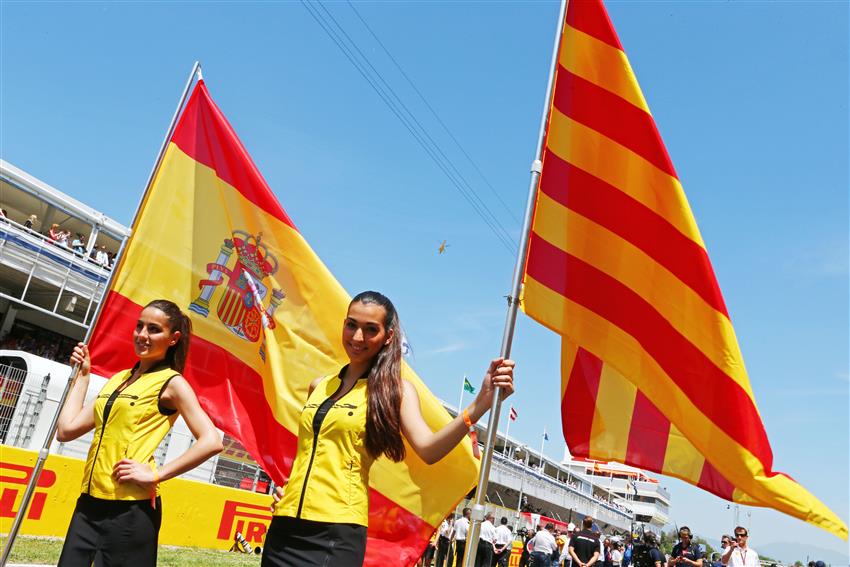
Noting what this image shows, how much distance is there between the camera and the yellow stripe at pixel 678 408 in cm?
344

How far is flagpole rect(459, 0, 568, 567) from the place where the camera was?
3078mm

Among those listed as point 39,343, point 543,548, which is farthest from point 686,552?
point 39,343

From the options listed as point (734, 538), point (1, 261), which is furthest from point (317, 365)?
point (1, 261)

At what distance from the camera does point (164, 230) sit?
5184mm

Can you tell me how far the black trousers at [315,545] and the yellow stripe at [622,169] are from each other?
8.01 ft

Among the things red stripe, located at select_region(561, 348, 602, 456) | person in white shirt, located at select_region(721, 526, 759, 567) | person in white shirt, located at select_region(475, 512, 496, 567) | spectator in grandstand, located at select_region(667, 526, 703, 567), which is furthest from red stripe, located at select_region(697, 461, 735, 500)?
person in white shirt, located at select_region(475, 512, 496, 567)

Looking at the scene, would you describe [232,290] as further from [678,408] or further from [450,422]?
[678,408]

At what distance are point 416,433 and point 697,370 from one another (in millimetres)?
1765

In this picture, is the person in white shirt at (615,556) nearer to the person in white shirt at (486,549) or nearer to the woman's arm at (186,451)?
the person in white shirt at (486,549)

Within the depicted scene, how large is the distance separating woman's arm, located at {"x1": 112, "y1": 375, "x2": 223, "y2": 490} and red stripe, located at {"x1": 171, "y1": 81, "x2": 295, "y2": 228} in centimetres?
212

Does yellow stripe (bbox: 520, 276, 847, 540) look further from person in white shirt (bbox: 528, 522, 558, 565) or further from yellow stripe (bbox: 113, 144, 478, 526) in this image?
person in white shirt (bbox: 528, 522, 558, 565)

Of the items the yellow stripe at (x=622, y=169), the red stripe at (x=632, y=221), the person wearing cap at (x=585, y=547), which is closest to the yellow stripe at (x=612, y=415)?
the red stripe at (x=632, y=221)

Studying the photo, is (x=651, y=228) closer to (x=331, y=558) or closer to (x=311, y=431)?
(x=311, y=431)

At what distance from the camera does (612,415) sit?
4.14 meters
